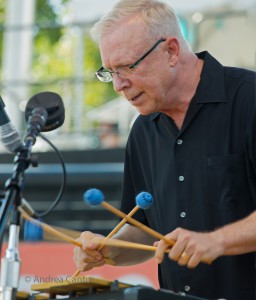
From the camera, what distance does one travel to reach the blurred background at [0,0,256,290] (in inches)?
258

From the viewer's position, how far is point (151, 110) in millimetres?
3236

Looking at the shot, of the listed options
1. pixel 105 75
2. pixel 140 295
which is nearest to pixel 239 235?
pixel 140 295

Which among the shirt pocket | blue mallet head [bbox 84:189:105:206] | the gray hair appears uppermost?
the gray hair

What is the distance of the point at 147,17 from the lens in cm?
329

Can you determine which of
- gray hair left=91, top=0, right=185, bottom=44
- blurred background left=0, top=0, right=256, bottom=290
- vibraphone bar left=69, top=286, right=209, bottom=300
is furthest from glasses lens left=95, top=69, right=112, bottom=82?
blurred background left=0, top=0, right=256, bottom=290

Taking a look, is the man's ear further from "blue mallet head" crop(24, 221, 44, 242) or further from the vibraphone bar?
the vibraphone bar

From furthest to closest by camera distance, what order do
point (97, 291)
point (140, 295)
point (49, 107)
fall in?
1. point (49, 107)
2. point (97, 291)
3. point (140, 295)

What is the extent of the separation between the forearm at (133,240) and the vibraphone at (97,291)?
0.56 meters

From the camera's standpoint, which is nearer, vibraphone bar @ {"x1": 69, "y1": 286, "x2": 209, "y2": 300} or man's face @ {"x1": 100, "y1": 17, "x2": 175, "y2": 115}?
vibraphone bar @ {"x1": 69, "y1": 286, "x2": 209, "y2": 300}

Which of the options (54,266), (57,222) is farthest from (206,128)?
(57,222)

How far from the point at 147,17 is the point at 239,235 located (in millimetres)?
919

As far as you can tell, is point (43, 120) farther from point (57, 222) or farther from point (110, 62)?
point (57, 222)

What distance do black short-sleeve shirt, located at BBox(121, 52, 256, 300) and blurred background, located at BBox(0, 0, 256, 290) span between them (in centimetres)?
288

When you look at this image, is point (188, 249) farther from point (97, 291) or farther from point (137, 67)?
point (137, 67)
